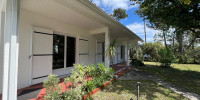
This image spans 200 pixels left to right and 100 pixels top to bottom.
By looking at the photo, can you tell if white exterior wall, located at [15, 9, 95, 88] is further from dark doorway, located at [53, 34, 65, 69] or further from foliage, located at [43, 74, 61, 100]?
foliage, located at [43, 74, 61, 100]

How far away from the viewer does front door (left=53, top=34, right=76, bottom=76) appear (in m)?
4.08

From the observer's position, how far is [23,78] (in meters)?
2.96

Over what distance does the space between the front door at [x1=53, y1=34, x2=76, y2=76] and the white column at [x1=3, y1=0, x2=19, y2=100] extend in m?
2.31

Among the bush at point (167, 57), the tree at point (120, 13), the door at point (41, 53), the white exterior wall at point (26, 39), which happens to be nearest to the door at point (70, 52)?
the door at point (41, 53)

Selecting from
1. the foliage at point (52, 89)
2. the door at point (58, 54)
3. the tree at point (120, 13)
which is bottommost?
the foliage at point (52, 89)

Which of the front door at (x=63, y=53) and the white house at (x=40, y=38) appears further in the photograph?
the front door at (x=63, y=53)

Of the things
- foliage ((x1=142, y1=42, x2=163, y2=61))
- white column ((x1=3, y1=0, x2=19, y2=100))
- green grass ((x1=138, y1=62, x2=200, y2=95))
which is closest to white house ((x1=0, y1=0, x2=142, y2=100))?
white column ((x1=3, y1=0, x2=19, y2=100))

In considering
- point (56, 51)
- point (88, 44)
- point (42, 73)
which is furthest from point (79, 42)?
point (42, 73)

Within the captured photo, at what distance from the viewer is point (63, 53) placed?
4395 mm

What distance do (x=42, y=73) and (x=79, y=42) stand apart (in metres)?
2.25

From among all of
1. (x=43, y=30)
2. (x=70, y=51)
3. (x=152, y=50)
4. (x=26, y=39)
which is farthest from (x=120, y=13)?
(x=26, y=39)

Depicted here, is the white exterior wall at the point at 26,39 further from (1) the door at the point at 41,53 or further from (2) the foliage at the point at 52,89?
(2) the foliage at the point at 52,89

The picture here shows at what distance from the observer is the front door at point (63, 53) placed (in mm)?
4078

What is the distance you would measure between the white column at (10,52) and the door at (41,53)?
5.12ft
